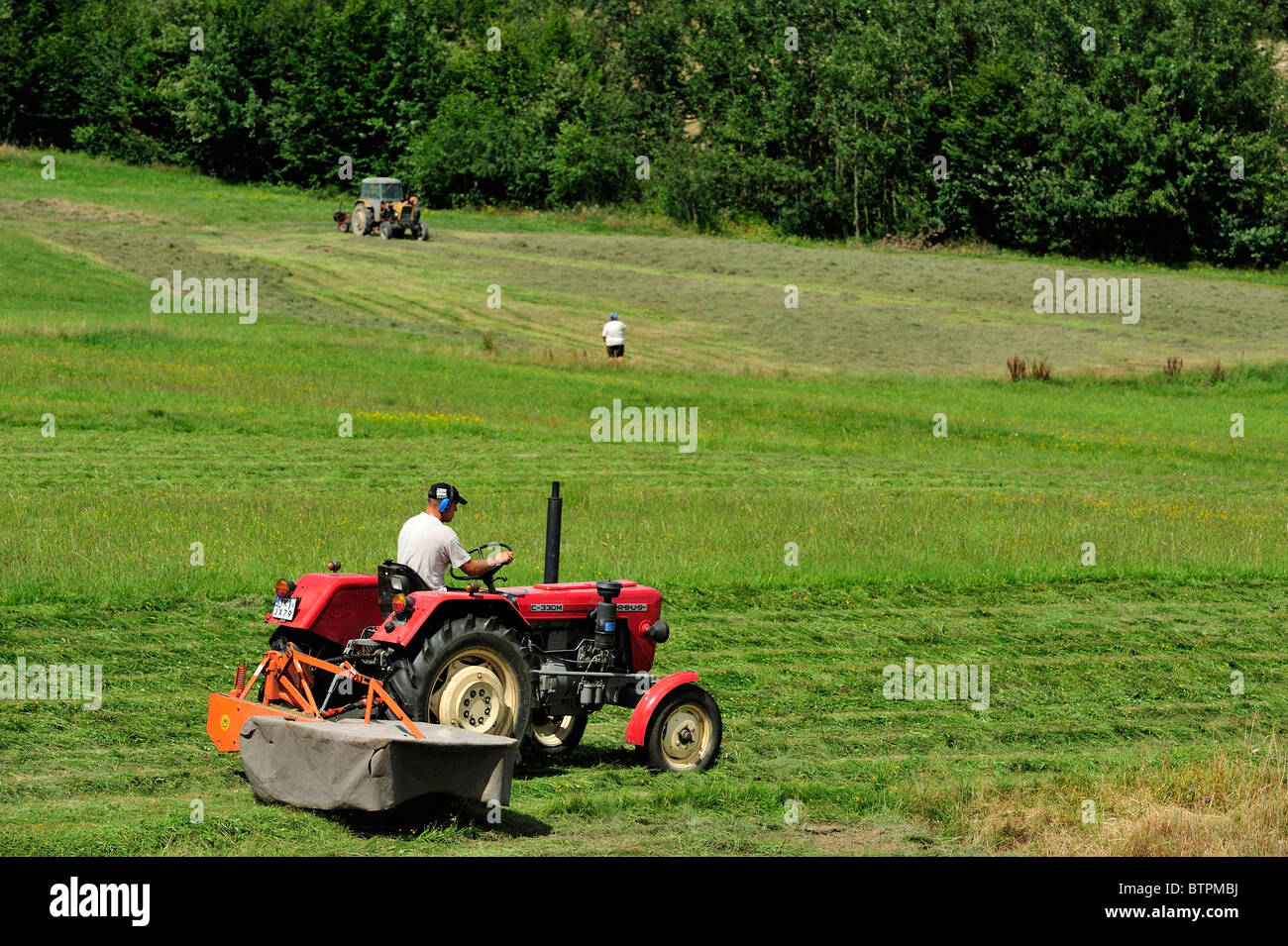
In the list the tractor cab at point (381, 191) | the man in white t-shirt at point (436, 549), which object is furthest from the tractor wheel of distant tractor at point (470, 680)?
the tractor cab at point (381, 191)

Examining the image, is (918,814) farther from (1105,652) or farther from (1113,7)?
(1113,7)

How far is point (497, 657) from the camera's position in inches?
377

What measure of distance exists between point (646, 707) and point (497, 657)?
1.16 metres

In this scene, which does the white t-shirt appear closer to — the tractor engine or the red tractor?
the red tractor

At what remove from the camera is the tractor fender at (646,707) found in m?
10.2

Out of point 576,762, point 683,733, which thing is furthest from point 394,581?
point 683,733

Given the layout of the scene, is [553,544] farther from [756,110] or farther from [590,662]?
[756,110]

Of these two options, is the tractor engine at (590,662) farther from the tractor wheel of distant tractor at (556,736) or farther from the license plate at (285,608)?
the license plate at (285,608)

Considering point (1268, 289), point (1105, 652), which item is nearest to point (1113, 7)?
point (1268, 289)

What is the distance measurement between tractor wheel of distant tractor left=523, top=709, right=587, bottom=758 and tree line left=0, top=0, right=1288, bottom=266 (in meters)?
61.6

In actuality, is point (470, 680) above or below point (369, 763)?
above

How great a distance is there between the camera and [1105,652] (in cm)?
1513

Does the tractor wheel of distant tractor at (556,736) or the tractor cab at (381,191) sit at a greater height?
the tractor cab at (381,191)

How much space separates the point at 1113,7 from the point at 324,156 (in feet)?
127
